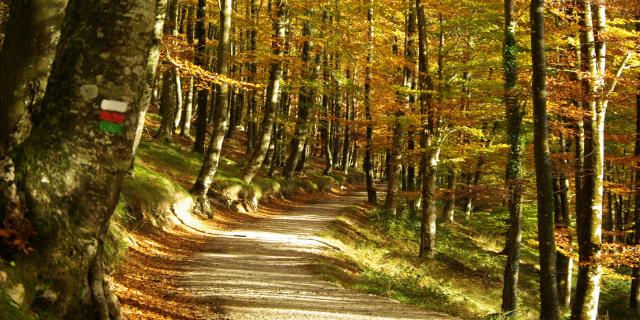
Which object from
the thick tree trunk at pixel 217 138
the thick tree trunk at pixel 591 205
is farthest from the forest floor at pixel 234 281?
the thick tree trunk at pixel 591 205

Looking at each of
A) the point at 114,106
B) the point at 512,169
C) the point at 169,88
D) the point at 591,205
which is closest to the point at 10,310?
the point at 114,106

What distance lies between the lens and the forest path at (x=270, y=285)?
7.33 metres

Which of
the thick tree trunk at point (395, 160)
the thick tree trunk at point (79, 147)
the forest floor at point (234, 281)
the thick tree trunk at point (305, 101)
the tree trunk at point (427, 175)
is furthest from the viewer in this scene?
the thick tree trunk at point (305, 101)

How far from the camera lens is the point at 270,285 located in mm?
8836

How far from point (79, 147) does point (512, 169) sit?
1016 cm

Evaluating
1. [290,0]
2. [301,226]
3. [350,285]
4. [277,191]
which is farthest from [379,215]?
[350,285]

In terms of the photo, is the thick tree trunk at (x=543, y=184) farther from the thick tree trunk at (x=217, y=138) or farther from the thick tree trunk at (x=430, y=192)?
the thick tree trunk at (x=217, y=138)

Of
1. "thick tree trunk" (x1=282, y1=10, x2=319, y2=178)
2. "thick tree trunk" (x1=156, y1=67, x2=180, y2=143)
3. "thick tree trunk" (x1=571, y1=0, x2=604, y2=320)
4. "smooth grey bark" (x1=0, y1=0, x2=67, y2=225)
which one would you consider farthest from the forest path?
"thick tree trunk" (x1=282, y1=10, x2=319, y2=178)

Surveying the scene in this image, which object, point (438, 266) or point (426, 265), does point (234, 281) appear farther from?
point (438, 266)

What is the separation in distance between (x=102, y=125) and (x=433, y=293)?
30.4ft

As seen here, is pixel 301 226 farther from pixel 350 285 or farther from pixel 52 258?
pixel 52 258

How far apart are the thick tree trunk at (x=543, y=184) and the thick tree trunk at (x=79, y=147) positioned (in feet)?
26.8

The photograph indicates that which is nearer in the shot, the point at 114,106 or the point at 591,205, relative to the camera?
the point at 114,106

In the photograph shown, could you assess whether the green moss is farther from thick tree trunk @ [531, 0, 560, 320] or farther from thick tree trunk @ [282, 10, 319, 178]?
A: thick tree trunk @ [282, 10, 319, 178]
